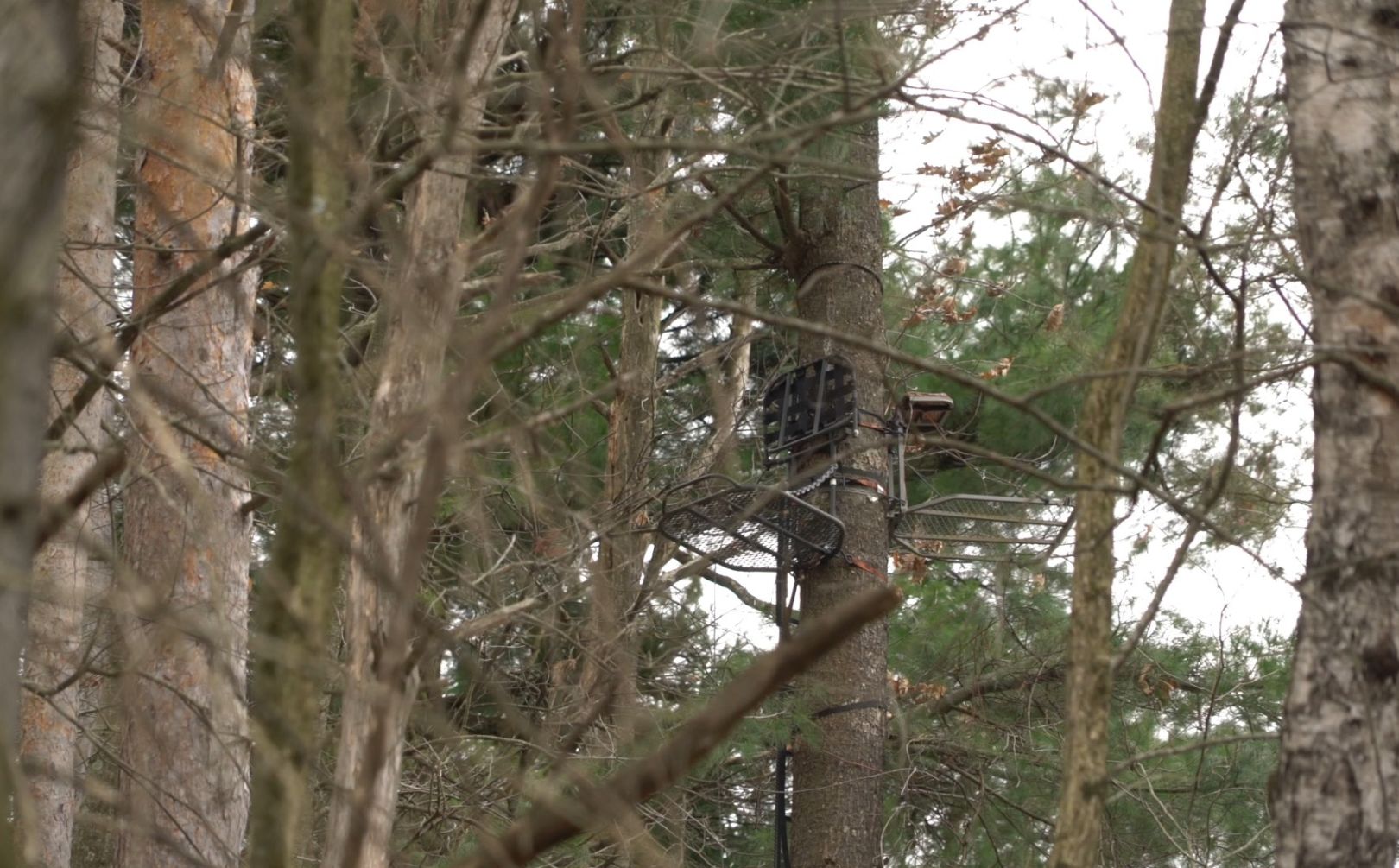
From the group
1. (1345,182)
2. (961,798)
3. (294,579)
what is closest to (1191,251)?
(1345,182)

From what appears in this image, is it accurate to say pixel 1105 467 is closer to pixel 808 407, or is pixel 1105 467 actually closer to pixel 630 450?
pixel 808 407

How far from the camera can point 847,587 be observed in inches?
289

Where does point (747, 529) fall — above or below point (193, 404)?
above

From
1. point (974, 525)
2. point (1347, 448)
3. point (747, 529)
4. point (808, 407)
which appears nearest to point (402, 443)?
point (1347, 448)

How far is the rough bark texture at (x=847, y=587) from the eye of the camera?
721 cm

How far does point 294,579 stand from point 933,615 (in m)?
8.13

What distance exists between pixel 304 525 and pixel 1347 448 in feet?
6.39

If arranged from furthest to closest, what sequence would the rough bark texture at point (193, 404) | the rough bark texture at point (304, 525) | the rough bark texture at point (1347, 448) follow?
the rough bark texture at point (193, 404) → the rough bark texture at point (1347, 448) → the rough bark texture at point (304, 525)

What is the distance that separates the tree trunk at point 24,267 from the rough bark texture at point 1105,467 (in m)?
1.95

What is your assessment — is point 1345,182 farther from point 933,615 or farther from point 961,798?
point 933,615

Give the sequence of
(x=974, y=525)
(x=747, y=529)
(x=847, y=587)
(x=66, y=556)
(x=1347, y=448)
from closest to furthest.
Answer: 1. (x=1347, y=448)
2. (x=747, y=529)
3. (x=66, y=556)
4. (x=847, y=587)
5. (x=974, y=525)

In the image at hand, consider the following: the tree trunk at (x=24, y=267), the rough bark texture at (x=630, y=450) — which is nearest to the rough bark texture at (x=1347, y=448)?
the rough bark texture at (x=630, y=450)

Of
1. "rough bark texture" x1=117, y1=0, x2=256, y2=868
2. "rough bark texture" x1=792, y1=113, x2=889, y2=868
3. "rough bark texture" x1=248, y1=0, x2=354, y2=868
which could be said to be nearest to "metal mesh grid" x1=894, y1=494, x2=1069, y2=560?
"rough bark texture" x1=792, y1=113, x2=889, y2=868

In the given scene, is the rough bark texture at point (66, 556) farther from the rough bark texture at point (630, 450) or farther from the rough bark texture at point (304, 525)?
the rough bark texture at point (304, 525)
